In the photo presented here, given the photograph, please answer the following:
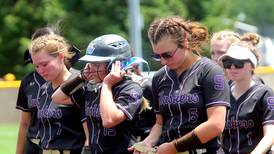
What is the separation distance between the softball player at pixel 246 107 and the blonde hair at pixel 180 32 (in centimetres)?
49

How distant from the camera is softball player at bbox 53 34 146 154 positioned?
5.49 meters

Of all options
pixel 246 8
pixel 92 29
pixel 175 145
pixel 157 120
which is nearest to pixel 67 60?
pixel 157 120

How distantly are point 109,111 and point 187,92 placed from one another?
0.59 meters

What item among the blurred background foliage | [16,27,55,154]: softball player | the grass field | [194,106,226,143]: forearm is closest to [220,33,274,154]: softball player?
[194,106,226,143]: forearm

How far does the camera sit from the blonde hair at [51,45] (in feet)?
20.9

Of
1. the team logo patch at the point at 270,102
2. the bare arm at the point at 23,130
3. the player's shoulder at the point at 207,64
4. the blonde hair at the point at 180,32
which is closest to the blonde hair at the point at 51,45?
the bare arm at the point at 23,130

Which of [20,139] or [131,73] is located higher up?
[131,73]

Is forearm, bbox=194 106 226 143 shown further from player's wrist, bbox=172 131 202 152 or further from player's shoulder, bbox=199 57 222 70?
player's shoulder, bbox=199 57 222 70

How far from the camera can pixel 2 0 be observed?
35.0 m

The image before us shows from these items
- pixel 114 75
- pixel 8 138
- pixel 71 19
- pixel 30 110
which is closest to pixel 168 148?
pixel 114 75

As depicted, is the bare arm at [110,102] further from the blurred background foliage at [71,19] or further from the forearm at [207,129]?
the blurred background foliage at [71,19]

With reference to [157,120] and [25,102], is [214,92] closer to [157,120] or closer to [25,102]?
[157,120]

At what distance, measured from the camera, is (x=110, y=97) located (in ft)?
18.0

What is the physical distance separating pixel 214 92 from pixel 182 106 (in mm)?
230
